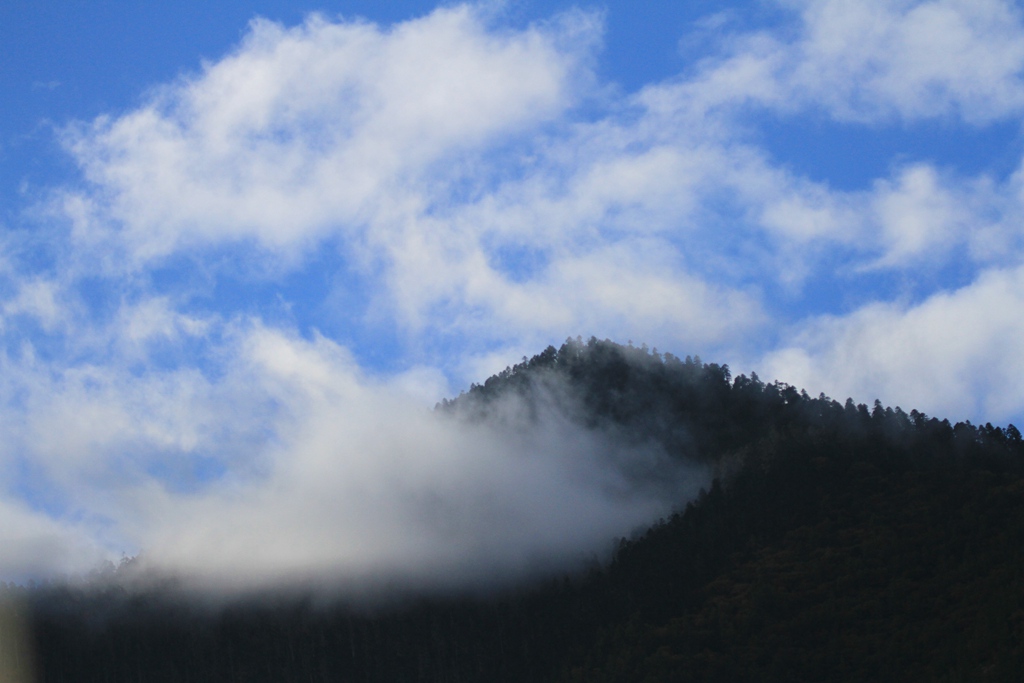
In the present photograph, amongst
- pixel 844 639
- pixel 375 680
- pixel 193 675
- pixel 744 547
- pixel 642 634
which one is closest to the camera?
pixel 844 639

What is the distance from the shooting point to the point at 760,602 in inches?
5748

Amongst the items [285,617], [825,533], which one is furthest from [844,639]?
[285,617]

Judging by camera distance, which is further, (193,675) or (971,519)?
(193,675)

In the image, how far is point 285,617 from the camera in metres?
194

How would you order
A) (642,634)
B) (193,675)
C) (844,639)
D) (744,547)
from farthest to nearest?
1. (193,675)
2. (744,547)
3. (642,634)
4. (844,639)

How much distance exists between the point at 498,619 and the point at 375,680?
68.2 ft

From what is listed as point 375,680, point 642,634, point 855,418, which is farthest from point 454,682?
point 855,418

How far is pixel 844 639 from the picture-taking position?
136 meters

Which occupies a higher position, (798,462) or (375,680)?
(798,462)

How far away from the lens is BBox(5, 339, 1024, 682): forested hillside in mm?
133750

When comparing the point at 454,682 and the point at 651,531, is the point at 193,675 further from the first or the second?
the point at 651,531

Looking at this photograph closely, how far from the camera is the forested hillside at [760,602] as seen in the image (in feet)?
439

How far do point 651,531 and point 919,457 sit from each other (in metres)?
40.2

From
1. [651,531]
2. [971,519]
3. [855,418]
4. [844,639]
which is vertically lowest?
[844,639]
